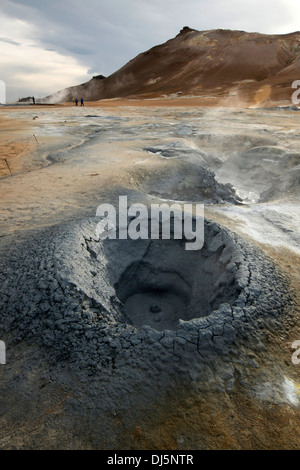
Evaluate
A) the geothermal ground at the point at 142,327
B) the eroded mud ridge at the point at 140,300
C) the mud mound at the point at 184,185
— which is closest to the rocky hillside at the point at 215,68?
the mud mound at the point at 184,185

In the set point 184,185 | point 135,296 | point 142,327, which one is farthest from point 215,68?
point 142,327

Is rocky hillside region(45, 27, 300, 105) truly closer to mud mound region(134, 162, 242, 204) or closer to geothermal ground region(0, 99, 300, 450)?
mud mound region(134, 162, 242, 204)

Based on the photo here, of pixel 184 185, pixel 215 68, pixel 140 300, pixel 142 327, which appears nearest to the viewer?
pixel 142 327

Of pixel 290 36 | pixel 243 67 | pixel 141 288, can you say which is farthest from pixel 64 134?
pixel 290 36

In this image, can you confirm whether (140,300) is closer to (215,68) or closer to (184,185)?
(184,185)

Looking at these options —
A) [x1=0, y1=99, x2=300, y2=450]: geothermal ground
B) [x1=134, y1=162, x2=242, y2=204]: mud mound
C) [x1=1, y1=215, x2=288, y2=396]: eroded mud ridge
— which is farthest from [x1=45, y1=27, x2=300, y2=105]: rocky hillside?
[x1=1, y1=215, x2=288, y2=396]: eroded mud ridge

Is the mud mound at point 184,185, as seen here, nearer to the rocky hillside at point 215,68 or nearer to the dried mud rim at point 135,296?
the dried mud rim at point 135,296
